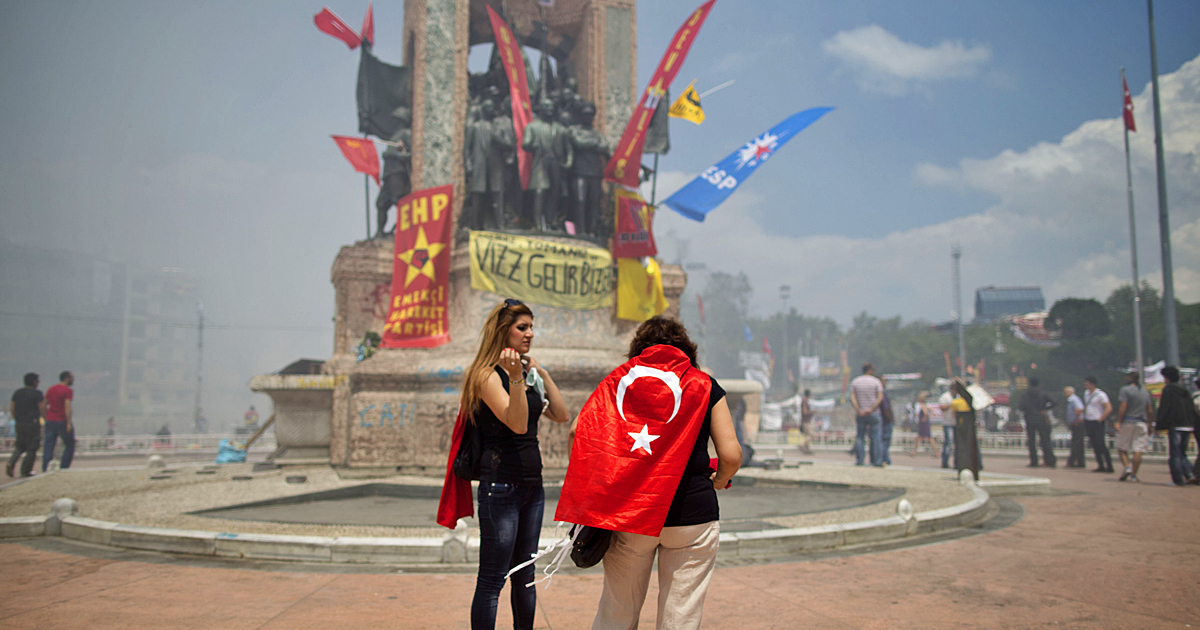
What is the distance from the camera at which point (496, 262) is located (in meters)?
9.91

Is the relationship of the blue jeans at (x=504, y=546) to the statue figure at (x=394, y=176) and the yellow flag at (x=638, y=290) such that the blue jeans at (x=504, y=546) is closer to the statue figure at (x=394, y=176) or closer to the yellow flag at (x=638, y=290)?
the yellow flag at (x=638, y=290)

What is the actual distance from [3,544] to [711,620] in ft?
17.1

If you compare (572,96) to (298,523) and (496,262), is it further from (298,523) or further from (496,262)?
(298,523)

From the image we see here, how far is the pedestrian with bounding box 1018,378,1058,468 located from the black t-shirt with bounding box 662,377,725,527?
12342mm

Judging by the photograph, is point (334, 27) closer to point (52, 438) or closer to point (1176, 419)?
point (52, 438)

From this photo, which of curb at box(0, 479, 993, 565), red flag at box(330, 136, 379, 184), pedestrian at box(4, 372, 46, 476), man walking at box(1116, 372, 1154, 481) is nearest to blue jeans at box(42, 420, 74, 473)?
pedestrian at box(4, 372, 46, 476)

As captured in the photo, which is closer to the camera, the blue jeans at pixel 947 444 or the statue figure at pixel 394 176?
the statue figure at pixel 394 176

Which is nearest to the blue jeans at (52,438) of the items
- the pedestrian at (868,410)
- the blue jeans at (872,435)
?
the pedestrian at (868,410)

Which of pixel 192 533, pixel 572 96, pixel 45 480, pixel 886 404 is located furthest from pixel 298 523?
pixel 886 404

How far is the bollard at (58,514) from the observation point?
554 cm

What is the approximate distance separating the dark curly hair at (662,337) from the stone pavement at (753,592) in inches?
62.4

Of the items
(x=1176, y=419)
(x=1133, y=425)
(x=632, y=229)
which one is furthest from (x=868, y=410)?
(x=632, y=229)

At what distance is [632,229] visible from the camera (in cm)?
1124

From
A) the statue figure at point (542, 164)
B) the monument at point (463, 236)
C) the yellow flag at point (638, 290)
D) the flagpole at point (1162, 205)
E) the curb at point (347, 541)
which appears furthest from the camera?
→ the flagpole at point (1162, 205)
